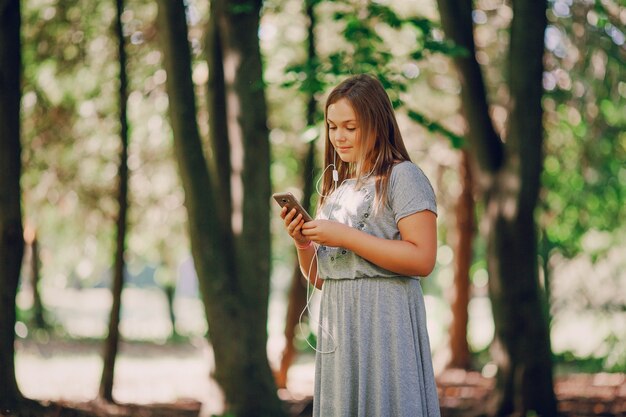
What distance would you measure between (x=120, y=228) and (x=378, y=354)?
748cm

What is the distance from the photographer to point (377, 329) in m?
3.16

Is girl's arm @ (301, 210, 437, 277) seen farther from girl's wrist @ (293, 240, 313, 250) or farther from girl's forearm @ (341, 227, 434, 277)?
girl's wrist @ (293, 240, 313, 250)

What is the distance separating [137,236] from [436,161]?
6.94 metres

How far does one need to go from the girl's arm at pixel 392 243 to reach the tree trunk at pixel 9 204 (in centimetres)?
436

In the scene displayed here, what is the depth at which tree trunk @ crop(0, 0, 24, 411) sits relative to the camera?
684 centimetres

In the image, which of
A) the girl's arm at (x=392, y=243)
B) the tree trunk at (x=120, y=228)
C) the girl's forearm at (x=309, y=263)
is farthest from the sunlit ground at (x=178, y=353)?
the girl's arm at (x=392, y=243)

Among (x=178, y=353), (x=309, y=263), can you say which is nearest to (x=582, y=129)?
(x=309, y=263)

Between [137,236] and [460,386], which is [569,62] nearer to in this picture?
[460,386]

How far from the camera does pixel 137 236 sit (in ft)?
61.2

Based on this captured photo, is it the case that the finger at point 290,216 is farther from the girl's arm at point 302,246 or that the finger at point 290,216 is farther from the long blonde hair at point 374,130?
the long blonde hair at point 374,130

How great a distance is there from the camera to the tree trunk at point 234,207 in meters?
7.08

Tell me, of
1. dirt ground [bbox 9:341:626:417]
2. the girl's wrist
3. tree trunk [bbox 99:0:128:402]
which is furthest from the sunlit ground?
the girl's wrist

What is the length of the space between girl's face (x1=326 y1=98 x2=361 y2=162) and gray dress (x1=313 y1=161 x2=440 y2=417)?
0.13 meters

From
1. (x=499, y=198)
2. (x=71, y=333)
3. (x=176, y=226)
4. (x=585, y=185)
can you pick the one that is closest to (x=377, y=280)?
(x=499, y=198)
